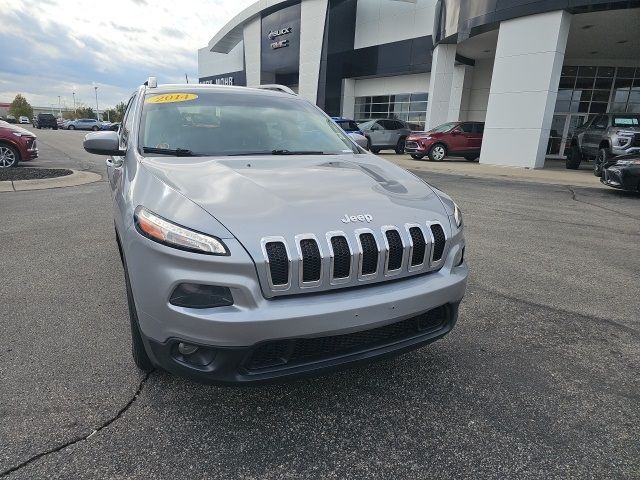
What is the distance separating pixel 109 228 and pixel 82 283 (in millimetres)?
2145

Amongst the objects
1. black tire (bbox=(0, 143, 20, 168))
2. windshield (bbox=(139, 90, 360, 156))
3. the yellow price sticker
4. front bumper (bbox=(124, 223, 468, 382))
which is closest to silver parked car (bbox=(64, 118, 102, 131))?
black tire (bbox=(0, 143, 20, 168))

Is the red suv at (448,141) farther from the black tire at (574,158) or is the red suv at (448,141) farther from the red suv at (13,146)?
the red suv at (13,146)

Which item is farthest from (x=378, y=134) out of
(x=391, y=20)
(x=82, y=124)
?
(x=82, y=124)

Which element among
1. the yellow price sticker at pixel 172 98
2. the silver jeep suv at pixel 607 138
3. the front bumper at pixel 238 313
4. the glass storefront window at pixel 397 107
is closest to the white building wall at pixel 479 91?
the glass storefront window at pixel 397 107

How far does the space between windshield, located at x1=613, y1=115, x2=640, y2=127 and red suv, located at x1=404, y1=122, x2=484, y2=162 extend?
562 centimetres

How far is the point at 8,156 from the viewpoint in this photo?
11.9 metres

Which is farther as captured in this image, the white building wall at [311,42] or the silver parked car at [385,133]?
the white building wall at [311,42]

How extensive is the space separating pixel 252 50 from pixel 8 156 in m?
36.6

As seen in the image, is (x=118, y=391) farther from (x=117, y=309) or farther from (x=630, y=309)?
(x=630, y=309)

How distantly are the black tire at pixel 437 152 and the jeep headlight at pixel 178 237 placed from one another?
18086mm

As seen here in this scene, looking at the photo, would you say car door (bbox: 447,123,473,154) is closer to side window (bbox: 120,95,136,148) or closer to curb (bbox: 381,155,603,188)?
curb (bbox: 381,155,603,188)

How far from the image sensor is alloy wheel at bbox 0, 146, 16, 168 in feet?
38.6

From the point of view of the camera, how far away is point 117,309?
3443 millimetres

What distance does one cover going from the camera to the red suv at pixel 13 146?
1170 centimetres
